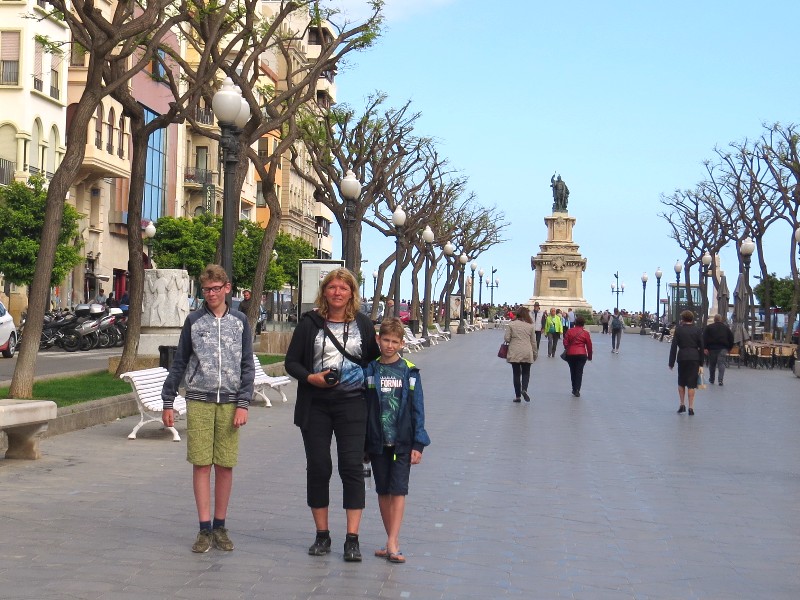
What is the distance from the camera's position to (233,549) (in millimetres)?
8891

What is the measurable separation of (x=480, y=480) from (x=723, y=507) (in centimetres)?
233

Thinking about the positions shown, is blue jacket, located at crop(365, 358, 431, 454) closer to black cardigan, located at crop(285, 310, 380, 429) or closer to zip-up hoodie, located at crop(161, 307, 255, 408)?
black cardigan, located at crop(285, 310, 380, 429)

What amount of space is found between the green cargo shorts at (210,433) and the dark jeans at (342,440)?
0.57 metres

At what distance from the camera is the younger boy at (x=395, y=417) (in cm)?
861

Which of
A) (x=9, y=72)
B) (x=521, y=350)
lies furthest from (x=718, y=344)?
(x=9, y=72)

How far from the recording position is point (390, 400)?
28.3ft

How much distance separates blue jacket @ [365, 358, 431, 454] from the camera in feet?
28.2

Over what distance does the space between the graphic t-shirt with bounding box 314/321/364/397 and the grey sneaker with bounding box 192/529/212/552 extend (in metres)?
1.13

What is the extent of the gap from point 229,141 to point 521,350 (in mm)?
7722

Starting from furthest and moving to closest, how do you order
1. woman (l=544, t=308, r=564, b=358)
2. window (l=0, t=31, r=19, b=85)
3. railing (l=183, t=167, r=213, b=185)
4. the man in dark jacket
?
railing (l=183, t=167, r=213, b=185) → window (l=0, t=31, r=19, b=85) → woman (l=544, t=308, r=564, b=358) → the man in dark jacket

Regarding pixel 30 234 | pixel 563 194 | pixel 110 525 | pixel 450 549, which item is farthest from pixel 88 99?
pixel 563 194

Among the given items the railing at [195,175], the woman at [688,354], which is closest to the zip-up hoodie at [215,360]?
the woman at [688,354]

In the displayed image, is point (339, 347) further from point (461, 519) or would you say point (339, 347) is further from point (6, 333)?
point (6, 333)

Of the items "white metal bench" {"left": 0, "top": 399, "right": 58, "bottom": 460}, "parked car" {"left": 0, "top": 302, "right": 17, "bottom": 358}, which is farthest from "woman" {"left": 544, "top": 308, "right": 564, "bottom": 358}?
"white metal bench" {"left": 0, "top": 399, "right": 58, "bottom": 460}
